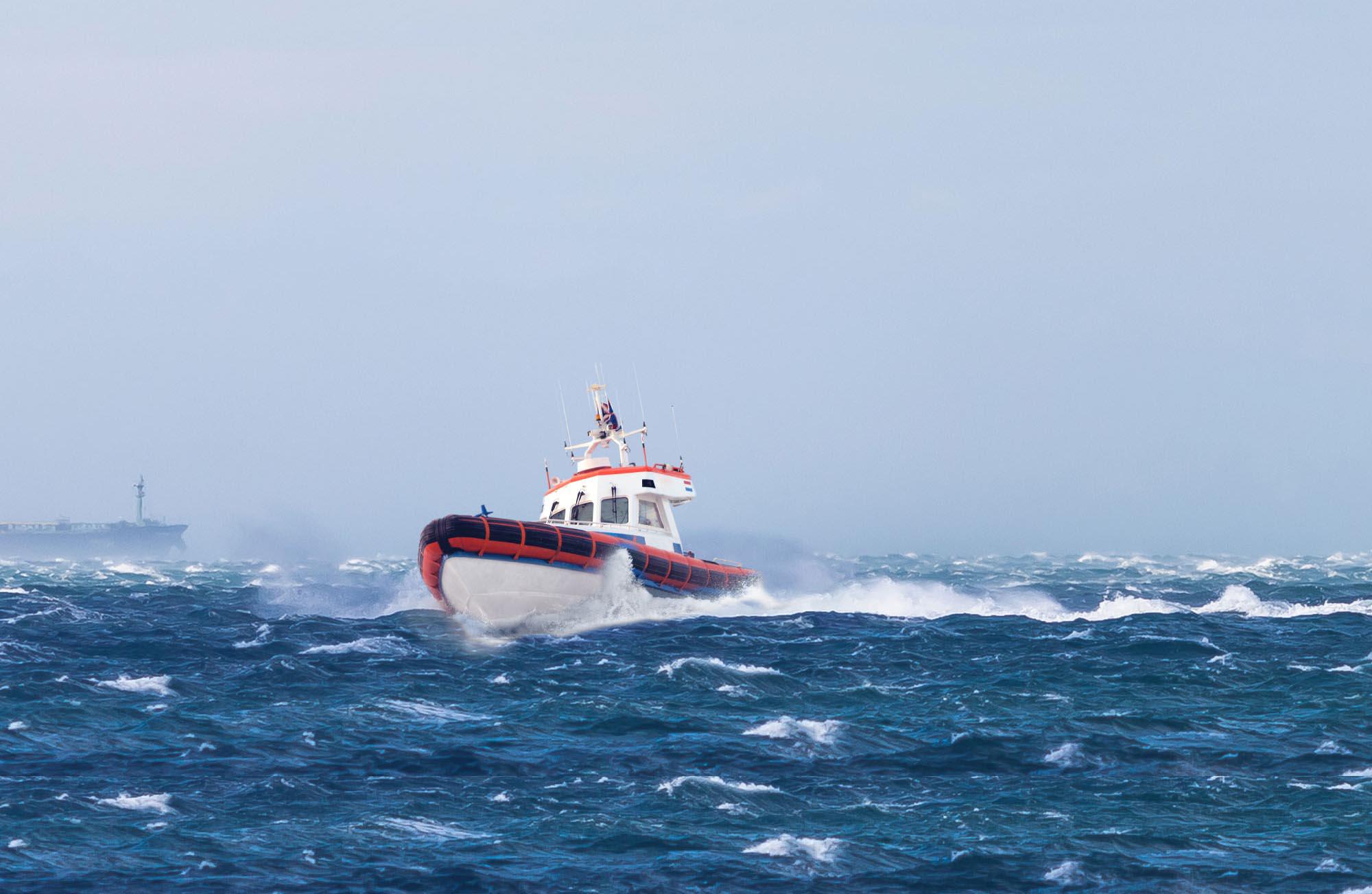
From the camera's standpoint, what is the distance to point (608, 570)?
43.3m

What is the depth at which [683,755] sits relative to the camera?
78.8ft

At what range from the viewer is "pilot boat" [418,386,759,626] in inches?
1613

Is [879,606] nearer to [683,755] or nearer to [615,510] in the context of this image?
[615,510]

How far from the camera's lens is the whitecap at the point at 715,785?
71.4 ft

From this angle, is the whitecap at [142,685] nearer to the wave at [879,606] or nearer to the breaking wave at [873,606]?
the breaking wave at [873,606]

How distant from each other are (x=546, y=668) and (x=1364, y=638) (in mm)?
23955

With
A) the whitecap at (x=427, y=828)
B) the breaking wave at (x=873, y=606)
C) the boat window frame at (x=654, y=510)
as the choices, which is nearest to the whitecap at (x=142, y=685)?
the whitecap at (x=427, y=828)

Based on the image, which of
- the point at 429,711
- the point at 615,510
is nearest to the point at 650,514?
the point at 615,510

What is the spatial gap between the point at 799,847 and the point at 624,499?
98.0 feet

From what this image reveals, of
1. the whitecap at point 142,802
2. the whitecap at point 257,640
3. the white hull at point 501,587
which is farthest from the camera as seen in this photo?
the white hull at point 501,587

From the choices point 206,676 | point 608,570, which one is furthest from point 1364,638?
point 206,676

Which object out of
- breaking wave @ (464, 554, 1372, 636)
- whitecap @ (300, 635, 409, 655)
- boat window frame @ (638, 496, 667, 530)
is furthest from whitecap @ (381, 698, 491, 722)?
boat window frame @ (638, 496, 667, 530)

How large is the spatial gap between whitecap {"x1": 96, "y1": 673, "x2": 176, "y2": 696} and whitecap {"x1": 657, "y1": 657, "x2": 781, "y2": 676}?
11063 mm

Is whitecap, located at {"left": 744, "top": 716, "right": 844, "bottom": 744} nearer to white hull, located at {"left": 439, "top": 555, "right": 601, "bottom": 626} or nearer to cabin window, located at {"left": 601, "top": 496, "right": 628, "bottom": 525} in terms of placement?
white hull, located at {"left": 439, "top": 555, "right": 601, "bottom": 626}
